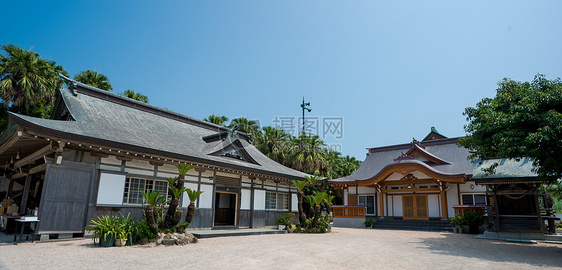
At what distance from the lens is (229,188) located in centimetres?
1415

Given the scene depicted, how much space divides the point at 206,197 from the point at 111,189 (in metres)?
3.79

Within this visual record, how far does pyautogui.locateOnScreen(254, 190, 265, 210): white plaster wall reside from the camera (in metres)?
15.2

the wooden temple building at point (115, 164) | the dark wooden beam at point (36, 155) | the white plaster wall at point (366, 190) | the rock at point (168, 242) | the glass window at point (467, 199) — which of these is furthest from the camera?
the white plaster wall at point (366, 190)

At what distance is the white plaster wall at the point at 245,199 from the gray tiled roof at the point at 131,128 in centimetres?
129

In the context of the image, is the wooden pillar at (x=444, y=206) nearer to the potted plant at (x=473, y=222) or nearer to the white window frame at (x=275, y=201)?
the potted plant at (x=473, y=222)

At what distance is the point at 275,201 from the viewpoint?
1650cm

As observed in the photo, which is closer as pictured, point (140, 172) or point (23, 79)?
point (140, 172)

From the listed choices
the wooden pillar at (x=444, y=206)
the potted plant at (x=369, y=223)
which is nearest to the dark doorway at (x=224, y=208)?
the potted plant at (x=369, y=223)

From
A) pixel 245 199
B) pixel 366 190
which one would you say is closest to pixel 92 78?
pixel 245 199

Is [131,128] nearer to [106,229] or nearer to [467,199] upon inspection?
[106,229]

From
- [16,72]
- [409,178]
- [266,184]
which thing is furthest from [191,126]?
[409,178]

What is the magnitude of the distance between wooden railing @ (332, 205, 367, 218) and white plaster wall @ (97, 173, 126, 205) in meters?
15.1

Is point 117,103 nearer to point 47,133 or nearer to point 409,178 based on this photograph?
point 47,133

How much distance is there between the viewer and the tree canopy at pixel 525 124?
8297 millimetres
